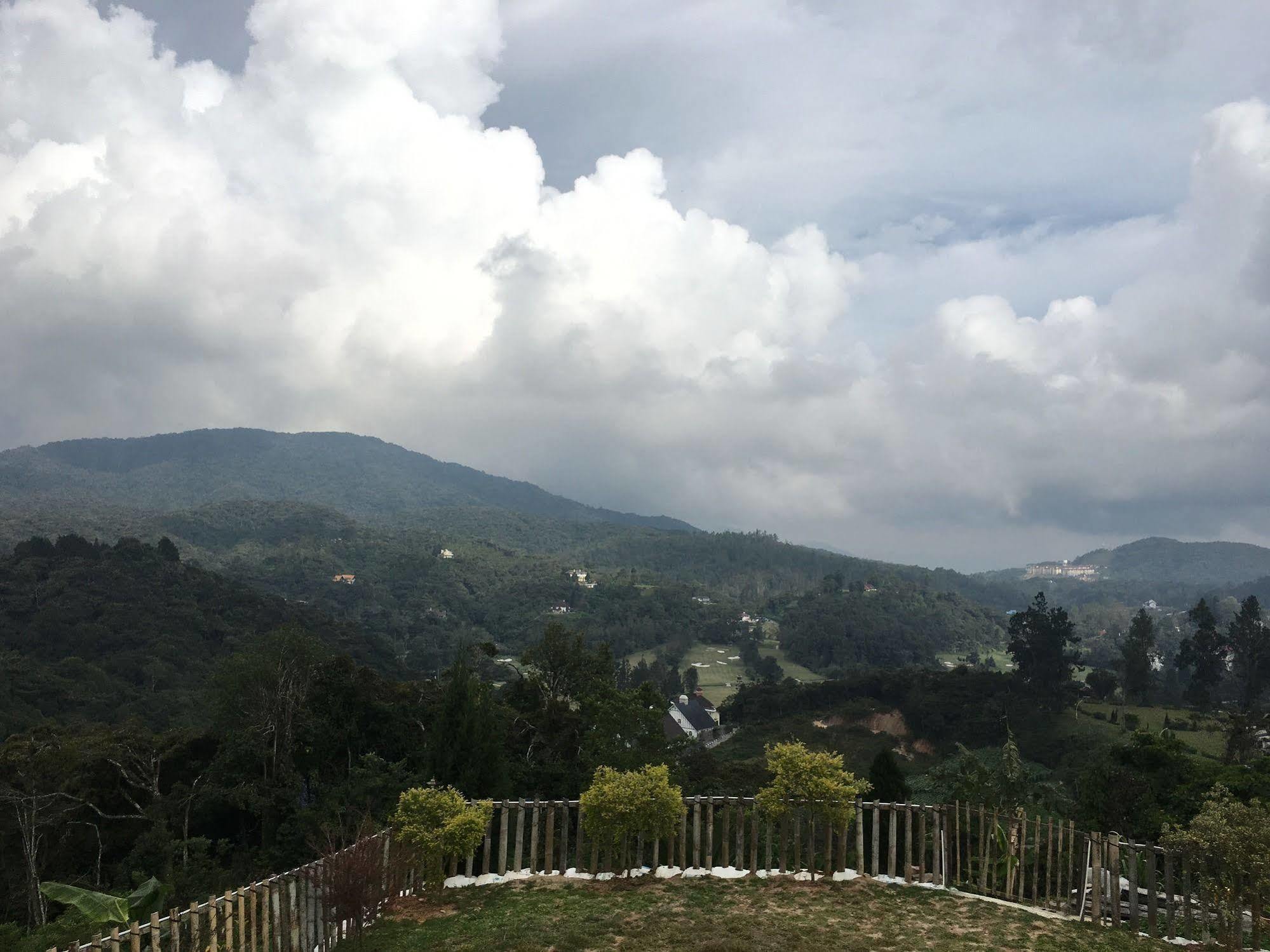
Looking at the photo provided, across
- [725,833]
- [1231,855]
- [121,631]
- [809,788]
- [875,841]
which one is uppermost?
[1231,855]

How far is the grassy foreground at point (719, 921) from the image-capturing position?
10.2 metres

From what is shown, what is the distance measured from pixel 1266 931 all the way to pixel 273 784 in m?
23.0

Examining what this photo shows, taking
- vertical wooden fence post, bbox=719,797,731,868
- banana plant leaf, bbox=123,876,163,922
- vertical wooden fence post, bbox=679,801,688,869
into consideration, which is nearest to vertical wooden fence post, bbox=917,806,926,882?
vertical wooden fence post, bbox=719,797,731,868

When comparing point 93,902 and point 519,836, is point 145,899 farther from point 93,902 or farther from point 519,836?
point 519,836

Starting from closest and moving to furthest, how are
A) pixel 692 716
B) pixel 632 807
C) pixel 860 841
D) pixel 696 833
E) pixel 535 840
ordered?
1. pixel 632 807
2. pixel 860 841
3. pixel 696 833
4. pixel 535 840
5. pixel 692 716

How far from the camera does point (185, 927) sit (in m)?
8.38

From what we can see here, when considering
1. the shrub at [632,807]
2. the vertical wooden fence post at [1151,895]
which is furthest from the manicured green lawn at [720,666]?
the vertical wooden fence post at [1151,895]

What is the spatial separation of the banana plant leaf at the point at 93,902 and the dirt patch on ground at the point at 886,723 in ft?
214

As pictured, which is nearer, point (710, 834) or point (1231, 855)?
point (1231, 855)

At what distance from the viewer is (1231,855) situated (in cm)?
1029

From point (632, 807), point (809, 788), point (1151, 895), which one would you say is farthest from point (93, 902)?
point (1151, 895)

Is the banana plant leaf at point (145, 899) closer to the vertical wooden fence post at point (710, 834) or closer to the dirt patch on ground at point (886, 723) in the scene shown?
the vertical wooden fence post at point (710, 834)

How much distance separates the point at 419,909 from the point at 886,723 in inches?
2472

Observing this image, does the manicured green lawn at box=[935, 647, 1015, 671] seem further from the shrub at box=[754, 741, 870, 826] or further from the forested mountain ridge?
the shrub at box=[754, 741, 870, 826]
